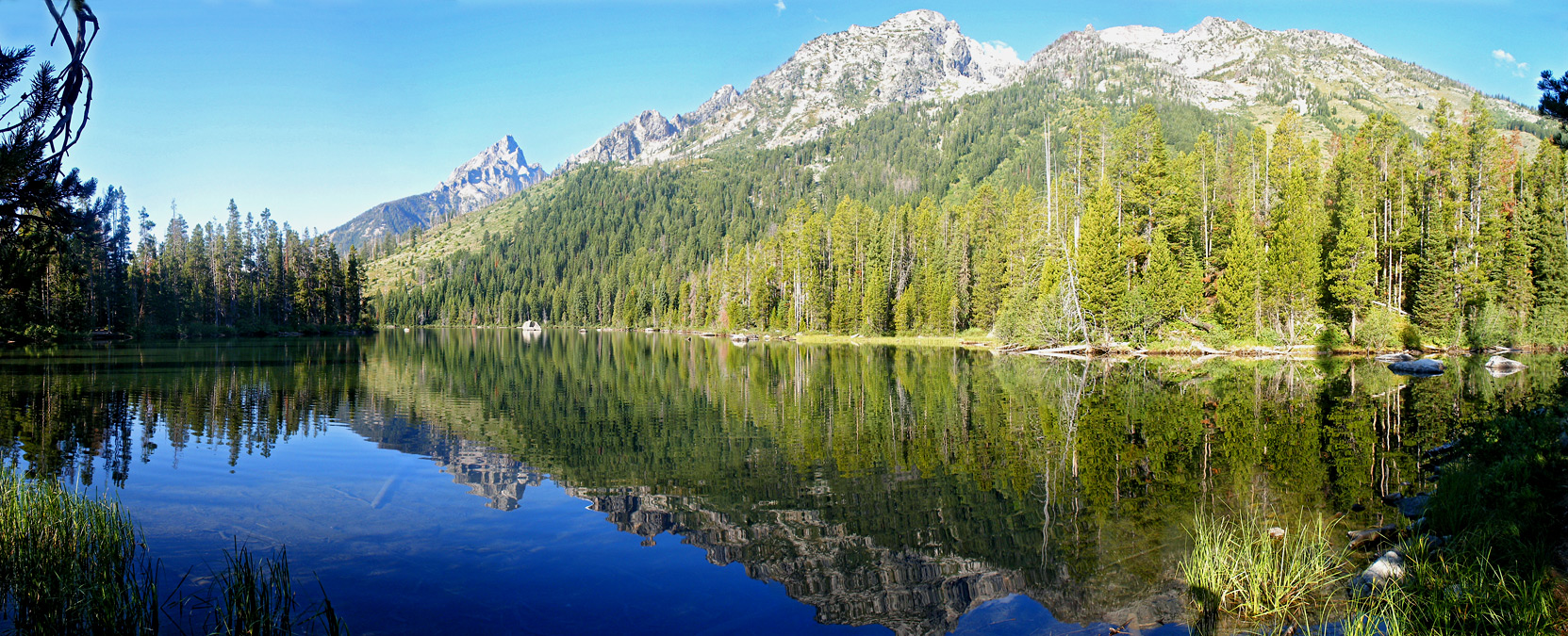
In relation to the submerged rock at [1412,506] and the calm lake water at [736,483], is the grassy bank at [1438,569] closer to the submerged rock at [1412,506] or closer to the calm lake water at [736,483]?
the submerged rock at [1412,506]

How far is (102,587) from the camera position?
6.82 meters

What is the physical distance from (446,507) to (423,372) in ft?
105

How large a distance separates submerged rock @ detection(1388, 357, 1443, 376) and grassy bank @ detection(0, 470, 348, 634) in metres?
44.7

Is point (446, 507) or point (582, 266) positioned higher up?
point (582, 266)

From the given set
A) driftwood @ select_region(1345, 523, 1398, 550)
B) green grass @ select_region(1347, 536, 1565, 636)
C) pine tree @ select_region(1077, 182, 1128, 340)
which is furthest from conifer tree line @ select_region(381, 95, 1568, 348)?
green grass @ select_region(1347, 536, 1565, 636)

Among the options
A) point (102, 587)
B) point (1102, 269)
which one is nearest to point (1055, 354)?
point (1102, 269)

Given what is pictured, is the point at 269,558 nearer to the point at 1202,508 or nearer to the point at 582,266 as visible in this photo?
the point at 1202,508

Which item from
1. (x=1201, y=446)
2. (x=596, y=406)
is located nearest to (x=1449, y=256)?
(x=1201, y=446)

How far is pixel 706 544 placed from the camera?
429 inches

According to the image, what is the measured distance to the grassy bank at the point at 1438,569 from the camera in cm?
668

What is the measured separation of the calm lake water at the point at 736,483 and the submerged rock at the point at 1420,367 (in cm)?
301

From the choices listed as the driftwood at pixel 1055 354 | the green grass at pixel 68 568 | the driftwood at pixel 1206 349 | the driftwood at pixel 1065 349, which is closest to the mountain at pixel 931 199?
the driftwood at pixel 1206 349

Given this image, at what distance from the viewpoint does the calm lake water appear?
8.91 meters

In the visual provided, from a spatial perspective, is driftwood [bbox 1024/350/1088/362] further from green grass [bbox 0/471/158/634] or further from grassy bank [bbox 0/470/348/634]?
green grass [bbox 0/471/158/634]
